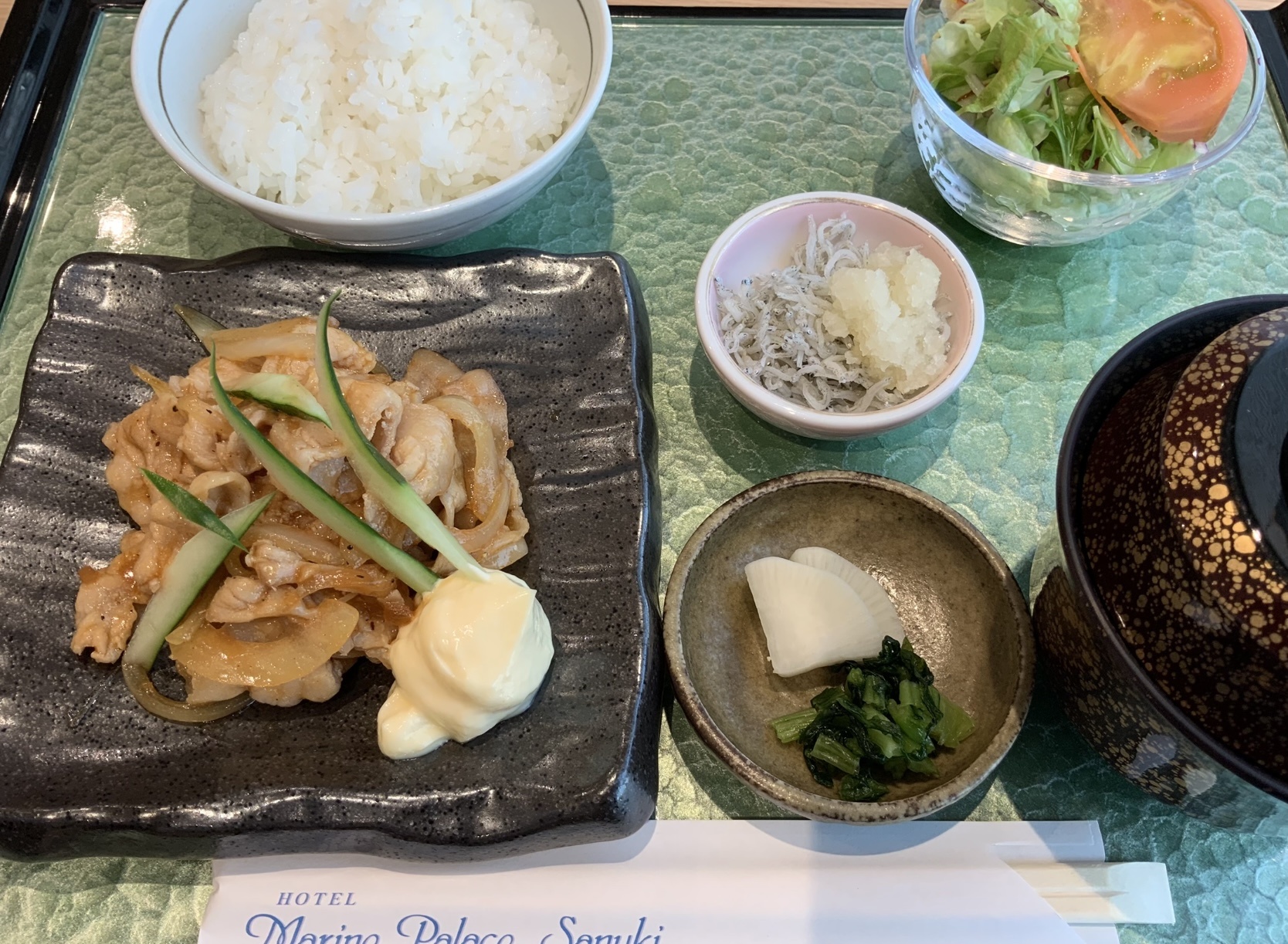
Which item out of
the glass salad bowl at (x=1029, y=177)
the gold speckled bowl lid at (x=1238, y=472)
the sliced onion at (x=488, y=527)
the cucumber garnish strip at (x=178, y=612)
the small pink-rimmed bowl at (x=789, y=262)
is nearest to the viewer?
the gold speckled bowl lid at (x=1238, y=472)

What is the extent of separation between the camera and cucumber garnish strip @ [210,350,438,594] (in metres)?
1.53

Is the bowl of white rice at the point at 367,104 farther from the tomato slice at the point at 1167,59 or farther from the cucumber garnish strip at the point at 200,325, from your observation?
the tomato slice at the point at 1167,59

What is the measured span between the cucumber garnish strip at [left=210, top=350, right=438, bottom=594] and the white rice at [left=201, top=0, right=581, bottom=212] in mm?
664

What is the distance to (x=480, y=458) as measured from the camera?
1757 mm

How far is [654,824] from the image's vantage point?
1.60m

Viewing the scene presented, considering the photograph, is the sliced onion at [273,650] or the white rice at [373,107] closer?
the sliced onion at [273,650]

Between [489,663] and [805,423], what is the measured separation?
0.81 metres

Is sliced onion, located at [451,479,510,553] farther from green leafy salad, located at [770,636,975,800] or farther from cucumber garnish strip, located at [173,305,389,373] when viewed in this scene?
green leafy salad, located at [770,636,975,800]

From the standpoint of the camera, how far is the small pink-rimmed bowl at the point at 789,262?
1.79 meters

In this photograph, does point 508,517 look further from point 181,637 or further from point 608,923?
point 608,923

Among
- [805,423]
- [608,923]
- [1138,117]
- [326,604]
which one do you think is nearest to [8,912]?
[326,604]

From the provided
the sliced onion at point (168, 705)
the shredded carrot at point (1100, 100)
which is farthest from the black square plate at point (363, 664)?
the shredded carrot at point (1100, 100)

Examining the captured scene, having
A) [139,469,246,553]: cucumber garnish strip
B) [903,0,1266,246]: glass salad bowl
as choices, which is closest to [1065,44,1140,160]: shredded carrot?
[903,0,1266,246]: glass salad bowl

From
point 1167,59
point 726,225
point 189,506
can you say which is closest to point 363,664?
point 189,506
